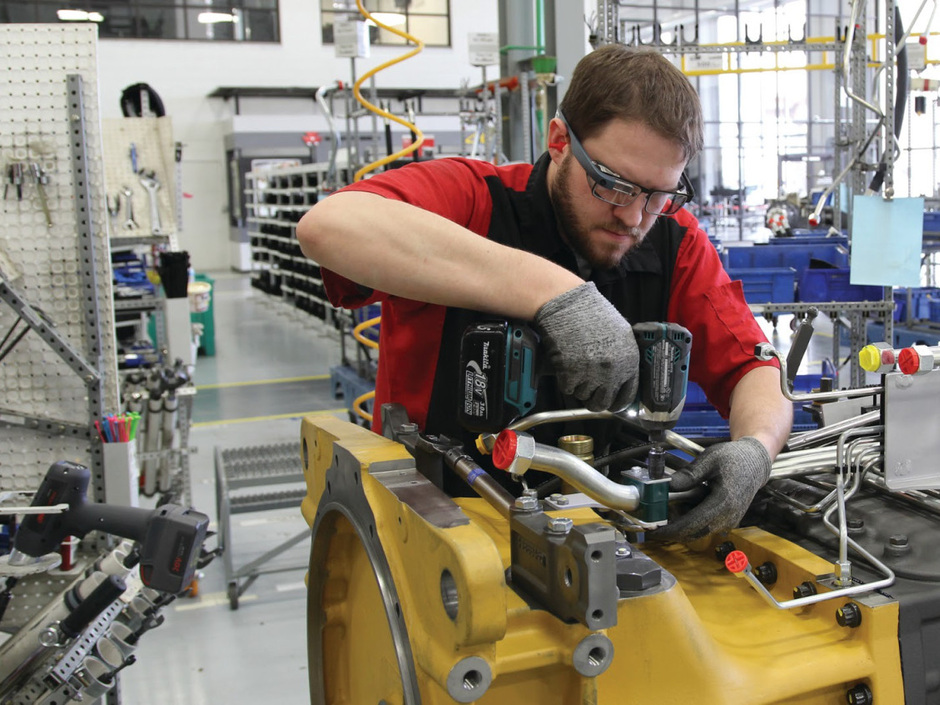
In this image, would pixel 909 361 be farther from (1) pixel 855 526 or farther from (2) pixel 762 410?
(2) pixel 762 410

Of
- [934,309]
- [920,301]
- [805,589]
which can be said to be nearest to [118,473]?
[805,589]

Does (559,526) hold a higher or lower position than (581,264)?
lower

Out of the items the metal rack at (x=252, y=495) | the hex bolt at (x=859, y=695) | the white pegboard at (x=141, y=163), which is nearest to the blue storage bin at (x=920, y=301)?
the metal rack at (x=252, y=495)

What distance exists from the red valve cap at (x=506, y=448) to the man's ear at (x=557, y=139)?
58 centimetres

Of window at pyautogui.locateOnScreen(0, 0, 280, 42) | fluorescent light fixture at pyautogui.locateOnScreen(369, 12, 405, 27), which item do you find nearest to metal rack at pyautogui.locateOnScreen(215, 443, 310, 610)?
window at pyautogui.locateOnScreen(0, 0, 280, 42)

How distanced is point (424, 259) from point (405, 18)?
16721 mm

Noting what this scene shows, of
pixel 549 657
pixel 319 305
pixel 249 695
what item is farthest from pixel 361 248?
pixel 319 305

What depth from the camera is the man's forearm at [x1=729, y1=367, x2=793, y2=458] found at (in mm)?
1361

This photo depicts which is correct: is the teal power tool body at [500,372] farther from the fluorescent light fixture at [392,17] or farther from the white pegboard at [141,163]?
the fluorescent light fixture at [392,17]

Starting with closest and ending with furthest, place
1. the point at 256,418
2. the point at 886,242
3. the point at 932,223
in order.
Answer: the point at 886,242 < the point at 256,418 < the point at 932,223

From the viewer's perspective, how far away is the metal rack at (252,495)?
3.34 meters

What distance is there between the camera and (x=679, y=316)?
1653 mm

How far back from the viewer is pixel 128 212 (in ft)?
16.0

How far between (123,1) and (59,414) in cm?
1522
